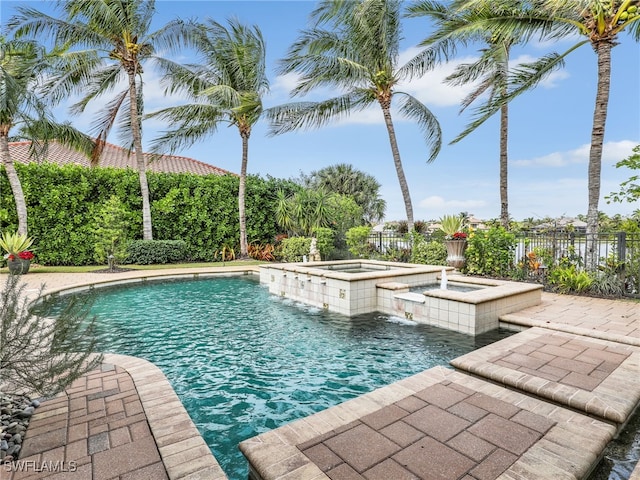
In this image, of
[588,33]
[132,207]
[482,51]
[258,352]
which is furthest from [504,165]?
[132,207]

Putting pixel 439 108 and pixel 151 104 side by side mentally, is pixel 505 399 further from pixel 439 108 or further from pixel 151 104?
pixel 151 104

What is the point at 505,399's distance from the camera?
287 cm

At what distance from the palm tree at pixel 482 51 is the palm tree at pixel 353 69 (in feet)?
3.48

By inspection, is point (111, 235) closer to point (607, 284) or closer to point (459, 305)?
point (459, 305)

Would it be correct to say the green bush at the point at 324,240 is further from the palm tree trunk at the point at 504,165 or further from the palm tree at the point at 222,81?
the palm tree trunk at the point at 504,165

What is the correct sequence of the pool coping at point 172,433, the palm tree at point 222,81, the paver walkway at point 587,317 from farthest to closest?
the palm tree at point 222,81 → the paver walkway at point 587,317 → the pool coping at point 172,433

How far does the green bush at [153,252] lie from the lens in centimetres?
1327

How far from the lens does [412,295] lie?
6.17 m

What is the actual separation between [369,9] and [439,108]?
4503 mm

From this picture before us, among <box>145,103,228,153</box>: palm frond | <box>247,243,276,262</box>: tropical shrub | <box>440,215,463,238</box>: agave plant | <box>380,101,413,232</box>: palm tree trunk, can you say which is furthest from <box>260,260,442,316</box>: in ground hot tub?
<box>145,103,228,153</box>: palm frond

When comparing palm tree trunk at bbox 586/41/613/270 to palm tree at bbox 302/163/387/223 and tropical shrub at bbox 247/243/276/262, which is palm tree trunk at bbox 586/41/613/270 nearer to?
tropical shrub at bbox 247/243/276/262

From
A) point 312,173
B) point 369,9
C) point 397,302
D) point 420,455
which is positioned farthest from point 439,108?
point 312,173

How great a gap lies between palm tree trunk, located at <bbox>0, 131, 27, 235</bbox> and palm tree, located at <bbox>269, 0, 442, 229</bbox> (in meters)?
8.84

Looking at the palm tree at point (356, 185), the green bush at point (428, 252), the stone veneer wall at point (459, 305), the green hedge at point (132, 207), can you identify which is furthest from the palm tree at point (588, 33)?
the palm tree at point (356, 185)
